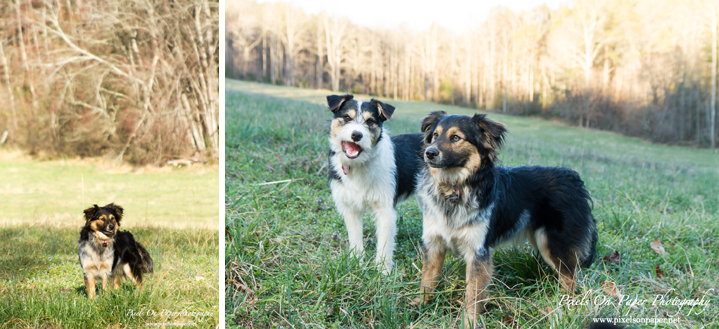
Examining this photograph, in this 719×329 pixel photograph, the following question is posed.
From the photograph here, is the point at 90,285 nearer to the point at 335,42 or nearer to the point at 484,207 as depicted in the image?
the point at 484,207

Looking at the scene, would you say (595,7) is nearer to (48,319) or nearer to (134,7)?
(134,7)

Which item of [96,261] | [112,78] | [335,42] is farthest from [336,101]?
[112,78]

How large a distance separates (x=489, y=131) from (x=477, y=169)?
0.70 ft

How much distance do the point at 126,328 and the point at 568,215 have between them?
2.80 metres

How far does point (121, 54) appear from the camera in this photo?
3.45 m

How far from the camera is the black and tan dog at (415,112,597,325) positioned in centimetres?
214

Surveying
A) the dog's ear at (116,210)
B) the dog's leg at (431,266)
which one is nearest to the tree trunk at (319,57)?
the dog's ear at (116,210)

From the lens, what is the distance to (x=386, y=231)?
8.69 ft

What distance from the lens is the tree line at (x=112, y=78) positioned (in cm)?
326

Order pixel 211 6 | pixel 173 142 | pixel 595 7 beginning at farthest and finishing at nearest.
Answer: pixel 595 7, pixel 173 142, pixel 211 6

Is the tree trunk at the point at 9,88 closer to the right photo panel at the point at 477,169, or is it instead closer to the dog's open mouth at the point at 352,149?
the right photo panel at the point at 477,169

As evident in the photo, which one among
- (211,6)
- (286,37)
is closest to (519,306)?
(211,6)

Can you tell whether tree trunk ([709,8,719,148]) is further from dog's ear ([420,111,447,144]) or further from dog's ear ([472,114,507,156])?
dog's ear ([420,111,447,144])

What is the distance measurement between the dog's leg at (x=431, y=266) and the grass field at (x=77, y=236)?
1.42 metres
